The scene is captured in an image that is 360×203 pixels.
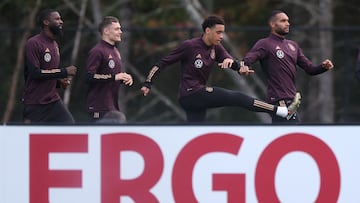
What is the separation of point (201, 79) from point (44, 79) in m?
1.58

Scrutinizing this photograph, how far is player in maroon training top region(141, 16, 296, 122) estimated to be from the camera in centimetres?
1231

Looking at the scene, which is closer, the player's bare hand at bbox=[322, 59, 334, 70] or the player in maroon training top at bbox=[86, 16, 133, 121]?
the player in maroon training top at bbox=[86, 16, 133, 121]

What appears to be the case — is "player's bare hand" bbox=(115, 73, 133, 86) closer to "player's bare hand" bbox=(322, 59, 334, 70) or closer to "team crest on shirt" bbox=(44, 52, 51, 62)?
"team crest on shirt" bbox=(44, 52, 51, 62)

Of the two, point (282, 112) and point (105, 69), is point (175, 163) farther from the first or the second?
point (105, 69)

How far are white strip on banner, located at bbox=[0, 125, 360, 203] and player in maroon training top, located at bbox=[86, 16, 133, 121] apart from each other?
7.70 ft

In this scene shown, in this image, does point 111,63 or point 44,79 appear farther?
point 111,63

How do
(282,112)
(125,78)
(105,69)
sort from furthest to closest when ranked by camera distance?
(105,69)
(282,112)
(125,78)

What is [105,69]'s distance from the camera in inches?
486

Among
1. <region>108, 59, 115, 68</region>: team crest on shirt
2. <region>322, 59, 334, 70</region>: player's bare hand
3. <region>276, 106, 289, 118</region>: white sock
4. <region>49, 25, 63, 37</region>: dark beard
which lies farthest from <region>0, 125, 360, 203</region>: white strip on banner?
<region>49, 25, 63, 37</region>: dark beard

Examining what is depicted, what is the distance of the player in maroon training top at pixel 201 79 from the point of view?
1231 centimetres

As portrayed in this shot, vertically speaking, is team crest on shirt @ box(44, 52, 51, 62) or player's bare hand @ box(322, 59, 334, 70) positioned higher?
team crest on shirt @ box(44, 52, 51, 62)

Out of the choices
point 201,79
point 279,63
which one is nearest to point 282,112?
point 279,63

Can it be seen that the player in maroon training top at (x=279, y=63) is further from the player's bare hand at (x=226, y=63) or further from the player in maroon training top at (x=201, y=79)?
the player's bare hand at (x=226, y=63)

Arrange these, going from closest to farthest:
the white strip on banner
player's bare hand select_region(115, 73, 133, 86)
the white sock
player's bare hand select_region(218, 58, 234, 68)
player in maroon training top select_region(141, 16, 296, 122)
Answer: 1. the white strip on banner
2. player's bare hand select_region(115, 73, 133, 86)
3. player's bare hand select_region(218, 58, 234, 68)
4. the white sock
5. player in maroon training top select_region(141, 16, 296, 122)
